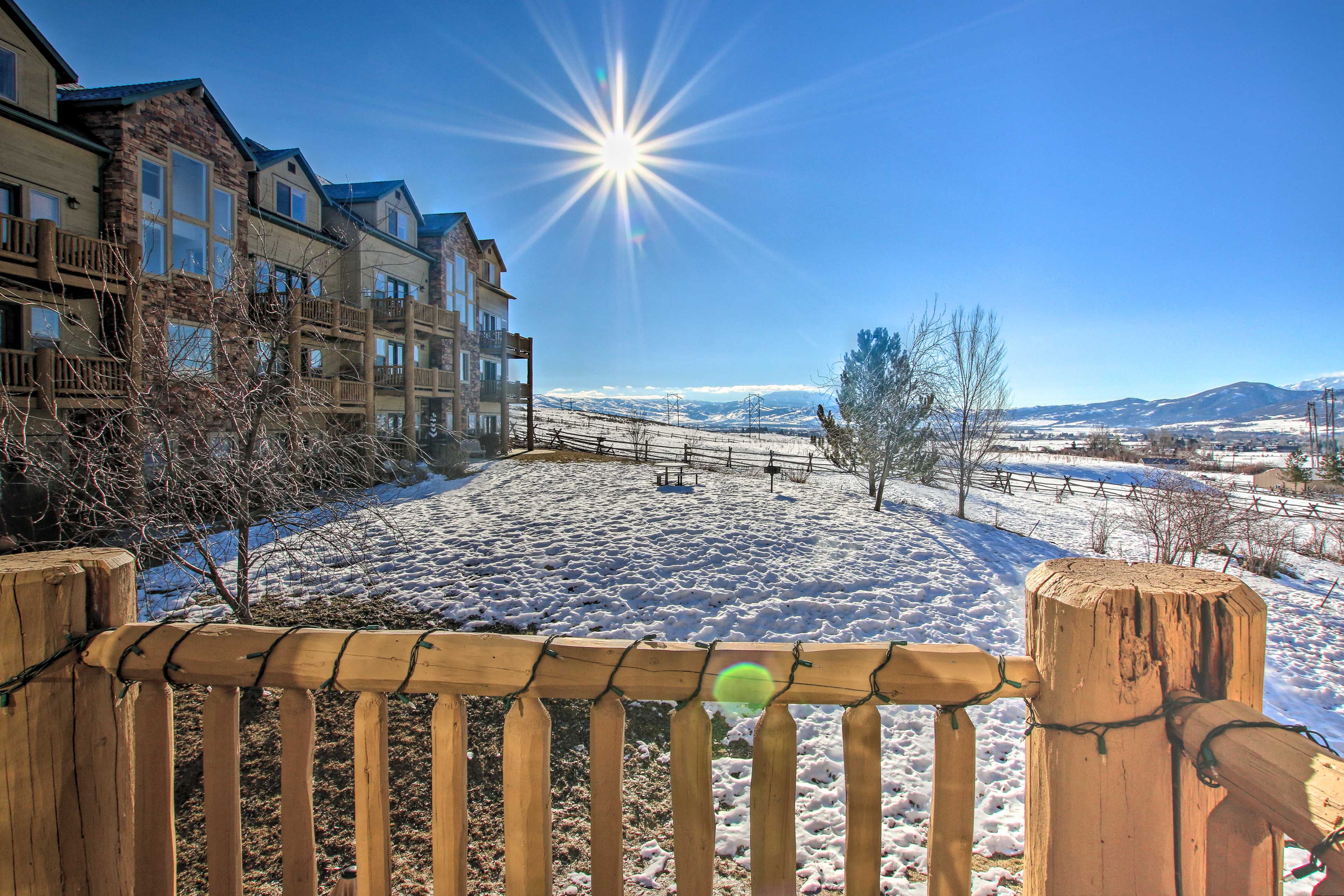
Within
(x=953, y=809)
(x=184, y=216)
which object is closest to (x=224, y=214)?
(x=184, y=216)

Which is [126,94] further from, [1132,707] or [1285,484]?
[1285,484]

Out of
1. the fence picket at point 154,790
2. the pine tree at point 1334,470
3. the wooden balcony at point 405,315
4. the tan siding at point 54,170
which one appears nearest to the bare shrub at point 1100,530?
the fence picket at point 154,790

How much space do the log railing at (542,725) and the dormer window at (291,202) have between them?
19.0 meters

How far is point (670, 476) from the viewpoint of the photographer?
21.8 meters

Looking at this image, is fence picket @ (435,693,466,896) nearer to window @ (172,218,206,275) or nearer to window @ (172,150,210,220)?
window @ (172,218,206,275)

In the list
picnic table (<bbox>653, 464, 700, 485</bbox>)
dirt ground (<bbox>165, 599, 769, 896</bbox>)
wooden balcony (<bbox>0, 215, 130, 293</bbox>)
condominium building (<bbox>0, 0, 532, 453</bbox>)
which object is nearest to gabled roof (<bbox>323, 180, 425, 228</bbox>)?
condominium building (<bbox>0, 0, 532, 453</bbox>)

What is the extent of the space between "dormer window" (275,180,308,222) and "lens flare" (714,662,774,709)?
1985cm

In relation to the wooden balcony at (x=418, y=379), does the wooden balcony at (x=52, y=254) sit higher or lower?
higher

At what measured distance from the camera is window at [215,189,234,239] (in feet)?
45.6

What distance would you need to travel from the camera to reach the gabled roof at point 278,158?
→ 51.7ft

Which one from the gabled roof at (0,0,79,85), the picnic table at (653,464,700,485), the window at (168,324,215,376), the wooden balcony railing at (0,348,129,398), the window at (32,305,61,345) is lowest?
the picnic table at (653,464,700,485)

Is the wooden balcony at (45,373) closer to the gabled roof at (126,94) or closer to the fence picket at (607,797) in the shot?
the gabled roof at (126,94)

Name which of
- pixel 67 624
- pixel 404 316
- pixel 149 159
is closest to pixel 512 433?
pixel 404 316

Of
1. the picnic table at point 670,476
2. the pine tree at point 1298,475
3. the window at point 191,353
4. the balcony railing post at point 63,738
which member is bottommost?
the pine tree at point 1298,475
